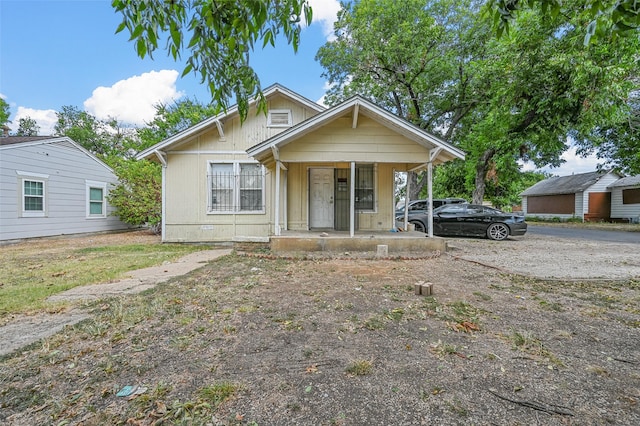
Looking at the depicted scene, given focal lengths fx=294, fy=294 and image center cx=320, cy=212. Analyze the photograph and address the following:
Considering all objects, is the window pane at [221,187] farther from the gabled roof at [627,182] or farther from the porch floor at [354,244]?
the gabled roof at [627,182]

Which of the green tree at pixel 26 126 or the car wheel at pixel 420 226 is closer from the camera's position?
the car wheel at pixel 420 226

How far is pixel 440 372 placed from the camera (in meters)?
2.32

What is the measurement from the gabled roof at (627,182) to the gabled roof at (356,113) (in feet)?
78.1

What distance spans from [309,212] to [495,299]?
6.76 m

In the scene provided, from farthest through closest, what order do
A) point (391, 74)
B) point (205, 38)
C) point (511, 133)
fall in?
point (391, 74), point (511, 133), point (205, 38)

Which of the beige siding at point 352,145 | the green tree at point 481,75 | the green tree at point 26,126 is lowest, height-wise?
the beige siding at point 352,145

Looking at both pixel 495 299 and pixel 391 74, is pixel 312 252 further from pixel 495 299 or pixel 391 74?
pixel 391 74

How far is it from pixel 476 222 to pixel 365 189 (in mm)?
5043

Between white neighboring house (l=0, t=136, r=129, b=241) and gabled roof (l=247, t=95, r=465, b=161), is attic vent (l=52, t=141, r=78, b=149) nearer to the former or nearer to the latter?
white neighboring house (l=0, t=136, r=129, b=241)

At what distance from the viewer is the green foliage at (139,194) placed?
1303cm

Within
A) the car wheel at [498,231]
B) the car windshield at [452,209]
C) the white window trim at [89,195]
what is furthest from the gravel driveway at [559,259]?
the white window trim at [89,195]

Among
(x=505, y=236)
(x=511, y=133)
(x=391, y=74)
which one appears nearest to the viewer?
(x=505, y=236)

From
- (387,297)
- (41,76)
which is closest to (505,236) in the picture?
(387,297)

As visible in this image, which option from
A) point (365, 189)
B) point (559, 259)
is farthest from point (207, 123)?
point (559, 259)
